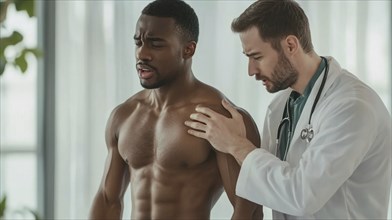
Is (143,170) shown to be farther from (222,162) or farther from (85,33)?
(85,33)

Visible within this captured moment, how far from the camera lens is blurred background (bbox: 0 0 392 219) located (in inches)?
112

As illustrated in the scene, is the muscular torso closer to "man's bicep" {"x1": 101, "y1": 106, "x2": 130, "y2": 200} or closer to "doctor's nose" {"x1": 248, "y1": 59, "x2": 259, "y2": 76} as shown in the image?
"man's bicep" {"x1": 101, "y1": 106, "x2": 130, "y2": 200}

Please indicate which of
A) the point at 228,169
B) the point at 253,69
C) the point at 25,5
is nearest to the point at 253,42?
the point at 253,69

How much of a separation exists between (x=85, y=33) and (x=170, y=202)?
1.32m

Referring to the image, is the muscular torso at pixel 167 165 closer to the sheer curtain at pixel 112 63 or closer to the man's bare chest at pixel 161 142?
the man's bare chest at pixel 161 142

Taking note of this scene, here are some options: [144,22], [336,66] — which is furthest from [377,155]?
[144,22]

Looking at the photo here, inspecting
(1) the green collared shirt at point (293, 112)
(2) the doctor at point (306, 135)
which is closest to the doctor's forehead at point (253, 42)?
(2) the doctor at point (306, 135)

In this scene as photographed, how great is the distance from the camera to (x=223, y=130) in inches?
62.3

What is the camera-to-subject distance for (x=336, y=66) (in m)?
1.61

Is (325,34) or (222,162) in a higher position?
(325,34)

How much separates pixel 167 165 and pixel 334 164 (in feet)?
1.55

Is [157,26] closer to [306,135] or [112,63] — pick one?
[306,135]

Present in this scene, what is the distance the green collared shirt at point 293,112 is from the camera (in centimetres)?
162

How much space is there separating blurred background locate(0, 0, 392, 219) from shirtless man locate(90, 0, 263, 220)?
3.37 feet
